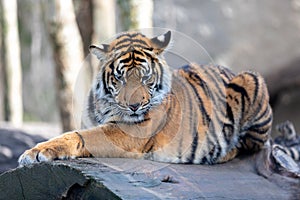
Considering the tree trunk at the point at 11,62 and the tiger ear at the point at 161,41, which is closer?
the tiger ear at the point at 161,41

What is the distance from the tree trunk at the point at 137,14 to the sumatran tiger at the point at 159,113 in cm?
231

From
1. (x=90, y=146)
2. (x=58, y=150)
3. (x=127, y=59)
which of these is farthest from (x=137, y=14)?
(x=58, y=150)

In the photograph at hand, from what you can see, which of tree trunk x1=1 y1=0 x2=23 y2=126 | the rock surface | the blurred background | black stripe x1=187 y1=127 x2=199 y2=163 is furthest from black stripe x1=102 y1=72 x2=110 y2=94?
tree trunk x1=1 y1=0 x2=23 y2=126

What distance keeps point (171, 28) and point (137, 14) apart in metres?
2.61

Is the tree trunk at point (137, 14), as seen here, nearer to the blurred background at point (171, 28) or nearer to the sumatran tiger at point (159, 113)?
the blurred background at point (171, 28)

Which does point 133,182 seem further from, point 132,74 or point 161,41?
point 161,41

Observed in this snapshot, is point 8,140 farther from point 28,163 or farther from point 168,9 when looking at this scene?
point 28,163

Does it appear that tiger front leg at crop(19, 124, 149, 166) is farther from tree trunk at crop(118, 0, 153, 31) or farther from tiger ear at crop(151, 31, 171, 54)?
tree trunk at crop(118, 0, 153, 31)

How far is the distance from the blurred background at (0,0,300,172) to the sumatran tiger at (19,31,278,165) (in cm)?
245

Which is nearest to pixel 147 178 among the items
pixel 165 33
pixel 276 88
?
pixel 165 33

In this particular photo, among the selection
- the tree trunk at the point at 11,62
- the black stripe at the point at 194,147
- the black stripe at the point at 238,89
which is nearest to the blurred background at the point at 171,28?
the tree trunk at the point at 11,62

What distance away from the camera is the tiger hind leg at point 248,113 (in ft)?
14.3

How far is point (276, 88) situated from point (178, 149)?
6503 mm

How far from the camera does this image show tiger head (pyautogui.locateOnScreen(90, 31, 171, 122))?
3.64 m
